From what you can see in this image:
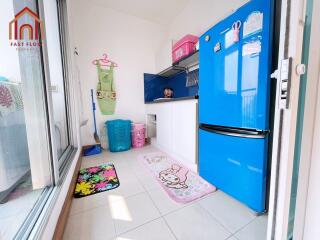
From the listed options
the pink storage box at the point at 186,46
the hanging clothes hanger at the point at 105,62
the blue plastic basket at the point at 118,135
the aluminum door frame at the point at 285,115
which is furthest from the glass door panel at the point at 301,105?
the hanging clothes hanger at the point at 105,62

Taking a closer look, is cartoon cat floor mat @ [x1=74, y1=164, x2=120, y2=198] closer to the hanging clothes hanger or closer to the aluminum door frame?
the aluminum door frame

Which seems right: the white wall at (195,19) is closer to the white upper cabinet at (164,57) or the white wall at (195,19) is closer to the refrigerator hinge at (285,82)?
the white upper cabinet at (164,57)

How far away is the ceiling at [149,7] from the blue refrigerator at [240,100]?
5.55 feet

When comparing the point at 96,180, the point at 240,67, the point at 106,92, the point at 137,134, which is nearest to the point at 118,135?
the point at 137,134

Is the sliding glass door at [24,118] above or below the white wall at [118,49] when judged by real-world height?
below

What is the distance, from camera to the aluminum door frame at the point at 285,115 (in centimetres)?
44

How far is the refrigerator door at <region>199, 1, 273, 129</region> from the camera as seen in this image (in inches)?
34.0

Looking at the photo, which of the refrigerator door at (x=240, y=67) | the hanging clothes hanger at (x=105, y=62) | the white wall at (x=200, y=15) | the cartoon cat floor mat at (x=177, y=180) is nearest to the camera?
the refrigerator door at (x=240, y=67)

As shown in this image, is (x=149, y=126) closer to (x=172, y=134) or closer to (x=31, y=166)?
(x=172, y=134)

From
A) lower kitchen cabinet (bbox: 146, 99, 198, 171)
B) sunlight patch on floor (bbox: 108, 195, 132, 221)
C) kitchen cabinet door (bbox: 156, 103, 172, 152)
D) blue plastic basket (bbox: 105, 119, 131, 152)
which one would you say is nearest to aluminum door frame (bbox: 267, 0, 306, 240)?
sunlight patch on floor (bbox: 108, 195, 132, 221)

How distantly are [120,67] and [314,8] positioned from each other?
8.43 feet

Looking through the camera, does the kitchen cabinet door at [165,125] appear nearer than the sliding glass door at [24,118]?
No

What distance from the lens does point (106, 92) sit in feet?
8.34

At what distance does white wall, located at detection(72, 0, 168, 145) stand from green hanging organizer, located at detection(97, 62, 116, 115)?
0.08 m
